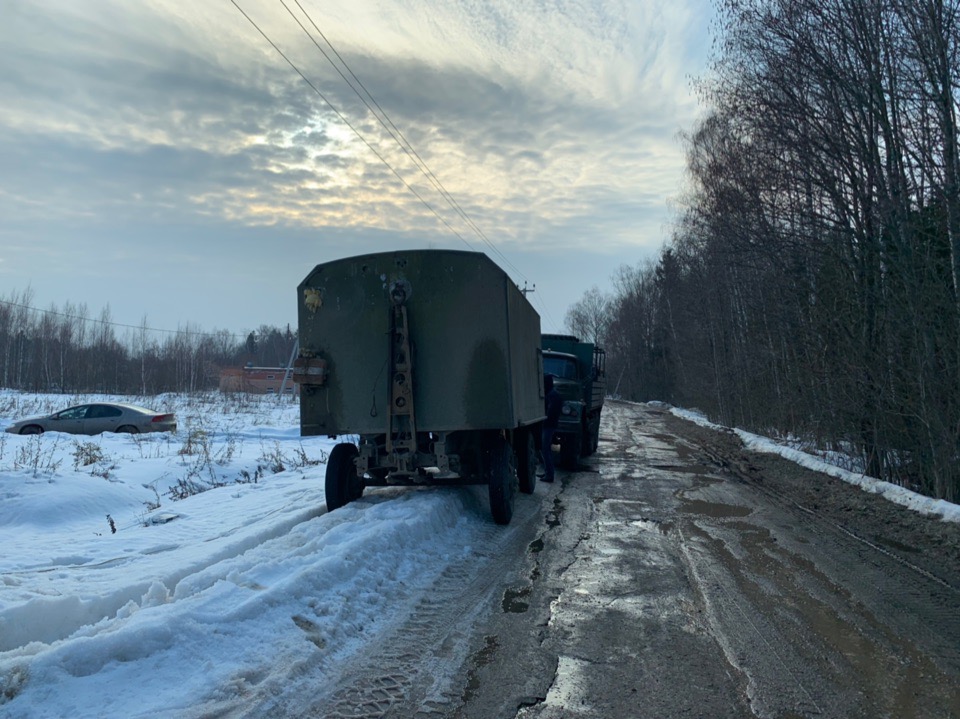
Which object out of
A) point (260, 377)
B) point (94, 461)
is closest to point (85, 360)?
point (260, 377)

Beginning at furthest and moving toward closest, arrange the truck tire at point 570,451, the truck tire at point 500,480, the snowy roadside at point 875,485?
the truck tire at point 570,451 → the snowy roadside at point 875,485 → the truck tire at point 500,480

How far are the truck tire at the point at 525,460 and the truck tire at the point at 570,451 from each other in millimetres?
3813

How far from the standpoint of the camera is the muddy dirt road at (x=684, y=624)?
12.3 feet

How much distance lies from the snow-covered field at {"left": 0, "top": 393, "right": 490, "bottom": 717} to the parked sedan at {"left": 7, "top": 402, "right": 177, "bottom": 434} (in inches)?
432

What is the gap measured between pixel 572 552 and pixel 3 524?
8.23 m

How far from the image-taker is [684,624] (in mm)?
4945

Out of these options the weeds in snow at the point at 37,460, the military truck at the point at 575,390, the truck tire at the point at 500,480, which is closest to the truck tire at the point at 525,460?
the truck tire at the point at 500,480

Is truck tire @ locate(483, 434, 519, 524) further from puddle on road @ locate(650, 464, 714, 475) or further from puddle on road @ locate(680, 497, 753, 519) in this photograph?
puddle on road @ locate(650, 464, 714, 475)

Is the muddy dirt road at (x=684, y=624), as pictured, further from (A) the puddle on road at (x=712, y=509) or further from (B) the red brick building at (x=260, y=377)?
(B) the red brick building at (x=260, y=377)

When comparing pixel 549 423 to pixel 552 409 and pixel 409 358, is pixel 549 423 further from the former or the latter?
pixel 409 358

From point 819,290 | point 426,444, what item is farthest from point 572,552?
point 819,290

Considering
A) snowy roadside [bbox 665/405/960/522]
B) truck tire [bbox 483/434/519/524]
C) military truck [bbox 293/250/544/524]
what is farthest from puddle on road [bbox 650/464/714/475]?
military truck [bbox 293/250/544/524]

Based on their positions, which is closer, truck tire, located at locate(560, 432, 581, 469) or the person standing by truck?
the person standing by truck

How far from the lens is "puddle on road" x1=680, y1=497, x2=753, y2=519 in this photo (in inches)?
371
